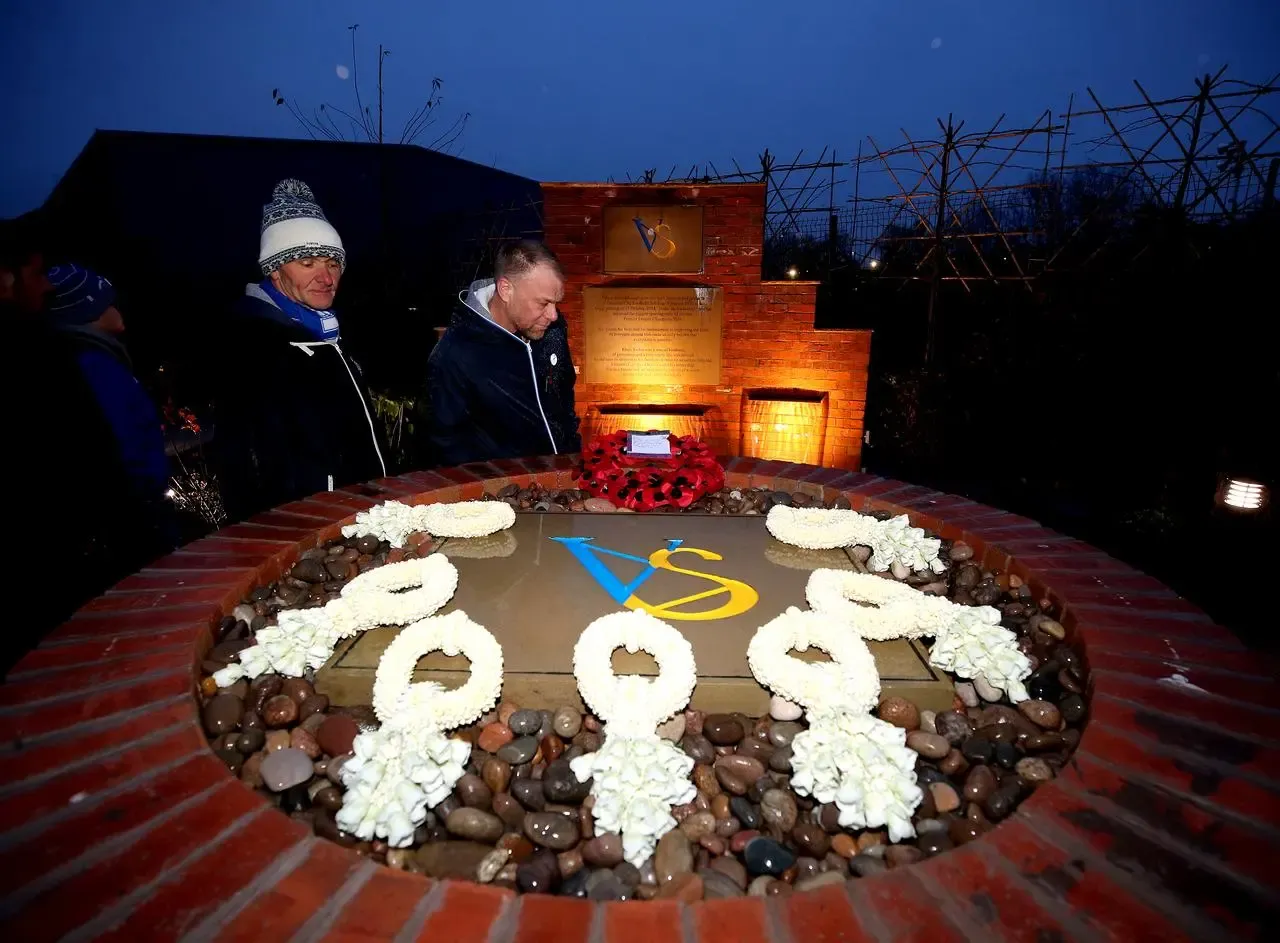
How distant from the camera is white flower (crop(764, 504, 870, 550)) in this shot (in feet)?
7.09

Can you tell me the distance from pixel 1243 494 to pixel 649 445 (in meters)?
4.18

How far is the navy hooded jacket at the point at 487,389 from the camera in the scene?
3.59 metres

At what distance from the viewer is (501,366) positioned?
3.72m

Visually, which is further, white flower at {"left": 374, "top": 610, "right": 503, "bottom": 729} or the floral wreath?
white flower at {"left": 374, "top": 610, "right": 503, "bottom": 729}

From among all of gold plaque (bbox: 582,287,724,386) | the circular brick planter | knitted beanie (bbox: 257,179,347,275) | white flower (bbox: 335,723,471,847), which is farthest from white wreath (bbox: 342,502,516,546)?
gold plaque (bbox: 582,287,724,386)

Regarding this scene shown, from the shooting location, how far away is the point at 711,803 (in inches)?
48.7

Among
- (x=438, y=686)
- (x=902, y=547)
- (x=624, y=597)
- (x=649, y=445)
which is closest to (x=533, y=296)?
(x=649, y=445)

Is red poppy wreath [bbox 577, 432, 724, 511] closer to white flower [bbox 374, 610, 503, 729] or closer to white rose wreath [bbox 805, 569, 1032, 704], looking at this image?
white rose wreath [bbox 805, 569, 1032, 704]

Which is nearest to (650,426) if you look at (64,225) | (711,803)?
(711,803)

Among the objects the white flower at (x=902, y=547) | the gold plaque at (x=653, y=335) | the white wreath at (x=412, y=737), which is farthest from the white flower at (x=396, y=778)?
the gold plaque at (x=653, y=335)

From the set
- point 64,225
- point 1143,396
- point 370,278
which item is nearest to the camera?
point 1143,396

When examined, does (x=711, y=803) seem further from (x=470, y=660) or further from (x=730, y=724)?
(x=470, y=660)

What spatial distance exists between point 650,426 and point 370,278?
8.45 metres

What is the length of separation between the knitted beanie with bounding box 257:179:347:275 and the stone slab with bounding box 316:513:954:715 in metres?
1.60
